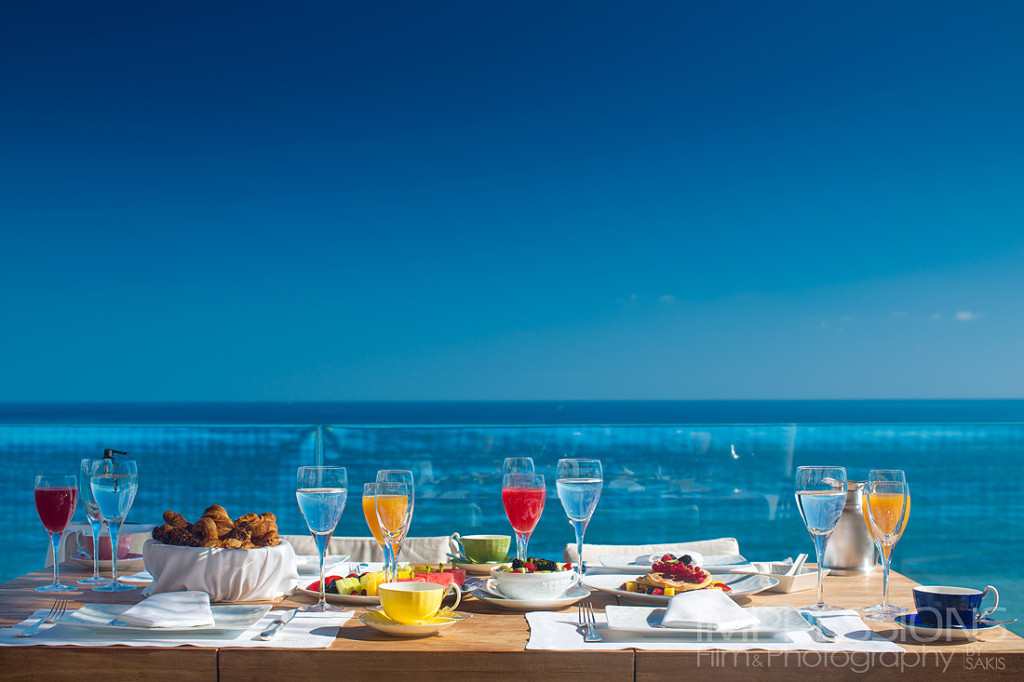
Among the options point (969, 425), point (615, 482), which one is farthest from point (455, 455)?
point (969, 425)

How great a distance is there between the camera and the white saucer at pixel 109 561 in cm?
175

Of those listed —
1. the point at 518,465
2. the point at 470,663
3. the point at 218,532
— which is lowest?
the point at 470,663

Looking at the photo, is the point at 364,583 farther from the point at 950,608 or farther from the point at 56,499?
the point at 950,608

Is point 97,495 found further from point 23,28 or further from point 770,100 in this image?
point 770,100

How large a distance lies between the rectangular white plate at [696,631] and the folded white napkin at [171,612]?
1.84ft

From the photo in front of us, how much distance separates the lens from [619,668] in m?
1.12

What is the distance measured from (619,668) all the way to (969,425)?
2993mm

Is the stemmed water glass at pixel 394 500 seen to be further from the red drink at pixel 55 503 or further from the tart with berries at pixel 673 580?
the red drink at pixel 55 503

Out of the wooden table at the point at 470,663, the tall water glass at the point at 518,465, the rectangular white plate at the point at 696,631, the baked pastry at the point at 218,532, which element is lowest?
the wooden table at the point at 470,663

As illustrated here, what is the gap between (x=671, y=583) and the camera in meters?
1.45

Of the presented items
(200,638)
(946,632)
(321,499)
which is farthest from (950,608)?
(200,638)

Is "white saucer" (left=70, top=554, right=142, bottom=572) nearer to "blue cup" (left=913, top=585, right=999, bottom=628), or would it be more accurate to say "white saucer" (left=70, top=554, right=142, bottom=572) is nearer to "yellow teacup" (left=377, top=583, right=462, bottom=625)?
"yellow teacup" (left=377, top=583, right=462, bottom=625)

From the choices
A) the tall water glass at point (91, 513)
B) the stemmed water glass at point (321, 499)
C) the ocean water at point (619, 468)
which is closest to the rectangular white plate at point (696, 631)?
the stemmed water glass at point (321, 499)

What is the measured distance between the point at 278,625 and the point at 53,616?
36 cm
